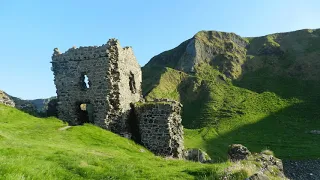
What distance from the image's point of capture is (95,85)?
30.6 m

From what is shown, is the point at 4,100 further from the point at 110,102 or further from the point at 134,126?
the point at 134,126

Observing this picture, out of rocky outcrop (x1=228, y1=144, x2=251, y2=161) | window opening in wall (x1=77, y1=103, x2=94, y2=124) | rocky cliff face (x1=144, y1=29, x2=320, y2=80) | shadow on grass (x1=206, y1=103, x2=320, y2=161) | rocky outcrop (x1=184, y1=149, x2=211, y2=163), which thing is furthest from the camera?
rocky cliff face (x1=144, y1=29, x2=320, y2=80)

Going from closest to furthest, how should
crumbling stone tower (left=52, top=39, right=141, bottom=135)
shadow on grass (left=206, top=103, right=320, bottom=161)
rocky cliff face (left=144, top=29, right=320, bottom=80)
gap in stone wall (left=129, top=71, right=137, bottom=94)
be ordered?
crumbling stone tower (left=52, top=39, right=141, bottom=135)
gap in stone wall (left=129, top=71, right=137, bottom=94)
shadow on grass (left=206, top=103, right=320, bottom=161)
rocky cliff face (left=144, top=29, right=320, bottom=80)

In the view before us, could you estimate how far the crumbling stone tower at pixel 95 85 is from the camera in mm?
30219

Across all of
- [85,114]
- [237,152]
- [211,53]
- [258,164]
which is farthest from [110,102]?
[211,53]

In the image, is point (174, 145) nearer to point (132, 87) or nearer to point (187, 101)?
point (132, 87)

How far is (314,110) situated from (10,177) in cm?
10977

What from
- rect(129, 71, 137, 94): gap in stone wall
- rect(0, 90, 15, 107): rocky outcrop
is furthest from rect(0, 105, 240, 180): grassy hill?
rect(129, 71, 137, 94): gap in stone wall

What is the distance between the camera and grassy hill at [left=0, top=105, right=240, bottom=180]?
38.7 ft

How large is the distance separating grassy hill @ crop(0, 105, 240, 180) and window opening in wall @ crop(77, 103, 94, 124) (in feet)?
18.4

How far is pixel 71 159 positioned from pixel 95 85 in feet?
53.8

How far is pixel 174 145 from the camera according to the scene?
97.7ft

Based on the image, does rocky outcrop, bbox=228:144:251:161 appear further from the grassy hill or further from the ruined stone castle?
the grassy hill

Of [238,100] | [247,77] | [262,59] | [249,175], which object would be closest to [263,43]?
[262,59]
